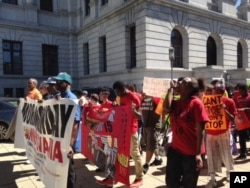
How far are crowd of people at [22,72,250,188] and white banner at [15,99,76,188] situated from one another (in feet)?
0.47

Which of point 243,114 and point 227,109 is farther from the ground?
point 227,109

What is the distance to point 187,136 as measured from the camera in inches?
150

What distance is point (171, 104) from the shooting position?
4066 mm

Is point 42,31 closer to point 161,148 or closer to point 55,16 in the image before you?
point 55,16

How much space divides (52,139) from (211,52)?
2017 centimetres

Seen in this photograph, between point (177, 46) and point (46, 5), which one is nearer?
point (177, 46)

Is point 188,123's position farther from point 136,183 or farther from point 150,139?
point 150,139

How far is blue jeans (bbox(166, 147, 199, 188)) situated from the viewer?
3.75 metres

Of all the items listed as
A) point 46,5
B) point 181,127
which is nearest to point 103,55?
point 46,5

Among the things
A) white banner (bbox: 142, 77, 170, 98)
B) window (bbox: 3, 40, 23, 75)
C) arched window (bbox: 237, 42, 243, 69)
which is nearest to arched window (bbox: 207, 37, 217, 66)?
arched window (bbox: 237, 42, 243, 69)

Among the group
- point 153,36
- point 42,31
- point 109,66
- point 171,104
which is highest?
point 42,31

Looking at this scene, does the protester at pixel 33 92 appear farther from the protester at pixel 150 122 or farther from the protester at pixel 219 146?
the protester at pixel 219 146

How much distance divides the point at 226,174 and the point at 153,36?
515 inches

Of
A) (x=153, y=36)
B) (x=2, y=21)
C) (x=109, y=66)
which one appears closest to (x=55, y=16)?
(x=2, y=21)
